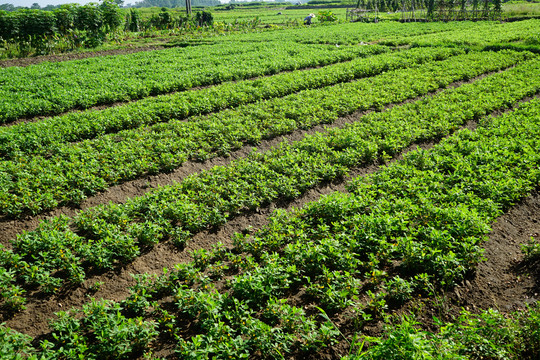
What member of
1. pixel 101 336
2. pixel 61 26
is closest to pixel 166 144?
pixel 101 336

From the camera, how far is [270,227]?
261 inches

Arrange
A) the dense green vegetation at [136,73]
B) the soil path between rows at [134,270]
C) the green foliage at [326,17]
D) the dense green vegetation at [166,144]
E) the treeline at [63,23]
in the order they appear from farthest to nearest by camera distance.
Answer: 1. the green foliage at [326,17]
2. the treeline at [63,23]
3. the dense green vegetation at [136,73]
4. the dense green vegetation at [166,144]
5. the soil path between rows at [134,270]

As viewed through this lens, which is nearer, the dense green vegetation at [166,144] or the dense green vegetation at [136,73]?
the dense green vegetation at [166,144]

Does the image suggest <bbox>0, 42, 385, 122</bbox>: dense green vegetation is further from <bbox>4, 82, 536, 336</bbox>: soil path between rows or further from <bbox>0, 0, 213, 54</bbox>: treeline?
<bbox>4, 82, 536, 336</bbox>: soil path between rows

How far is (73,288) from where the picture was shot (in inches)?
224

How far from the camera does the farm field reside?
4.43 meters

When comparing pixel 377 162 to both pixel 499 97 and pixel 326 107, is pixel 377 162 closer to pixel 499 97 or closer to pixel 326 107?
pixel 326 107

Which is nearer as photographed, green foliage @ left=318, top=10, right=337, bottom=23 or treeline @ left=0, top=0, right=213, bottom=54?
treeline @ left=0, top=0, right=213, bottom=54

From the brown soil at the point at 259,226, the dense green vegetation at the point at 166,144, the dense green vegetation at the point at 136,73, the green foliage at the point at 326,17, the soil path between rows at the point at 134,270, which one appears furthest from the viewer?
the green foliage at the point at 326,17

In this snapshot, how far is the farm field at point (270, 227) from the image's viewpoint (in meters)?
4.43

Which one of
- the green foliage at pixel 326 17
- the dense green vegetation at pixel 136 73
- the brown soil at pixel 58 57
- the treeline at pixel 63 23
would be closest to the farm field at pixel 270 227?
the dense green vegetation at pixel 136 73

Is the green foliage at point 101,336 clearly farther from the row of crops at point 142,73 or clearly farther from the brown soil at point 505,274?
the row of crops at point 142,73

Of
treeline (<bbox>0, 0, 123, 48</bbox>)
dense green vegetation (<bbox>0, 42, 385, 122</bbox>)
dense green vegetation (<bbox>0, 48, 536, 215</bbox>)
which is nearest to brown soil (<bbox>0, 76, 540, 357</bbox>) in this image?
dense green vegetation (<bbox>0, 48, 536, 215</bbox>)

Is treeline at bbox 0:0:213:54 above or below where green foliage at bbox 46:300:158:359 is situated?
above
